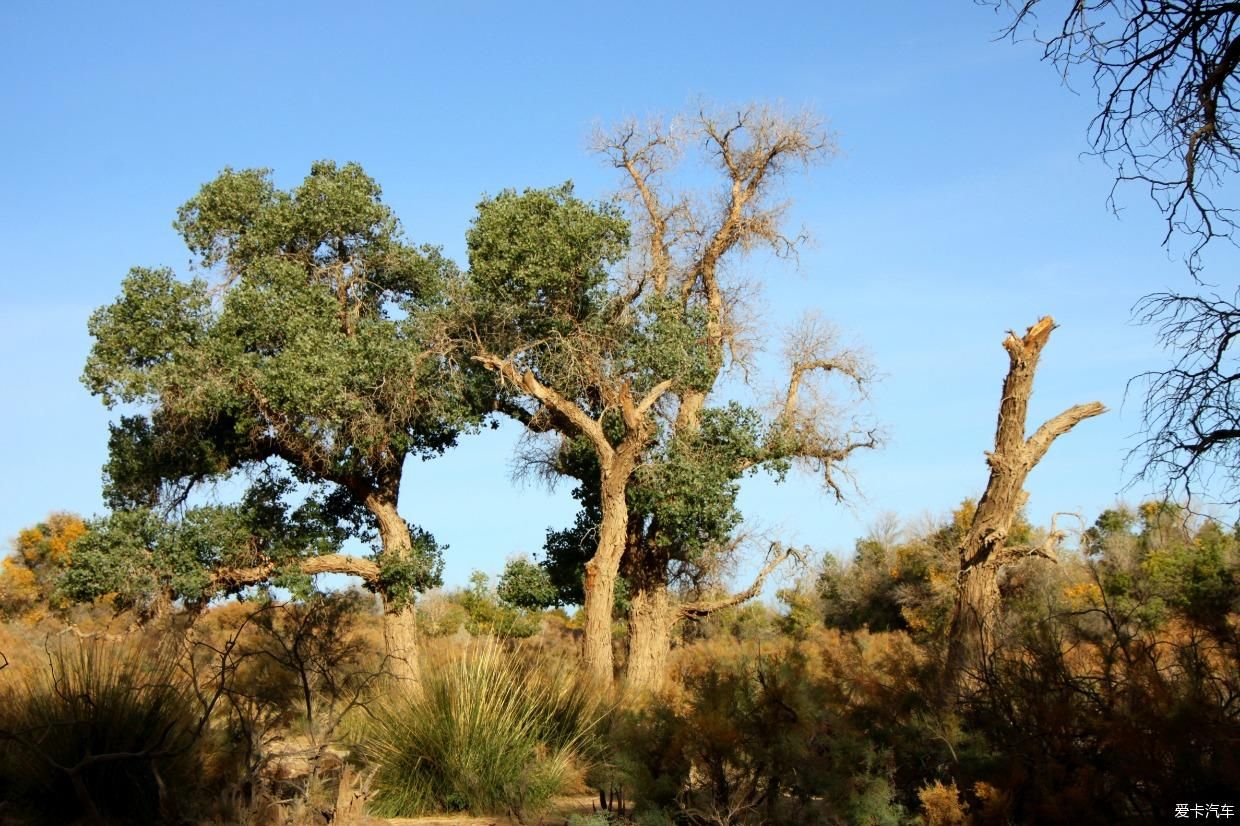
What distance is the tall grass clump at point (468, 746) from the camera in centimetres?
945

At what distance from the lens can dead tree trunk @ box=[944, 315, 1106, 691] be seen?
11.3 m


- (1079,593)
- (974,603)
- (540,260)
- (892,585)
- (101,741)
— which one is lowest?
(101,741)

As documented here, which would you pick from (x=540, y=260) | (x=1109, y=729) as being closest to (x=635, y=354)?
(x=540, y=260)

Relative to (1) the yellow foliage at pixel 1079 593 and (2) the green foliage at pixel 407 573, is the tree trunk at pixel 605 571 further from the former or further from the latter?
(1) the yellow foliage at pixel 1079 593

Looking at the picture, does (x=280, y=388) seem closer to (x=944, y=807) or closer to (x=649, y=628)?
(x=649, y=628)

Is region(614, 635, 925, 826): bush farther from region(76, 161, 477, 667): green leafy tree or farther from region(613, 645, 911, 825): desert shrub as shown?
region(76, 161, 477, 667): green leafy tree

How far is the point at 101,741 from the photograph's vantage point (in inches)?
324

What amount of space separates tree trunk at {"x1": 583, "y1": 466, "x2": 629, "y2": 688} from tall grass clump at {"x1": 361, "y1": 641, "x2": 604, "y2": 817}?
7.01 meters

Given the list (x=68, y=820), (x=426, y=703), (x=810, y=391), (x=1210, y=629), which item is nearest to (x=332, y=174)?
(x=810, y=391)

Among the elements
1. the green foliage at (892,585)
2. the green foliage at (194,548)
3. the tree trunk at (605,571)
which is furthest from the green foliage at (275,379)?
the green foliage at (892,585)

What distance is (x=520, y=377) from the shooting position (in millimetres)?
19266

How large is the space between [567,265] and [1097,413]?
33.1 feet

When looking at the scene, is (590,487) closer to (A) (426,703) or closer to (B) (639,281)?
(B) (639,281)

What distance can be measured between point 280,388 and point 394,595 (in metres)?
4.52
